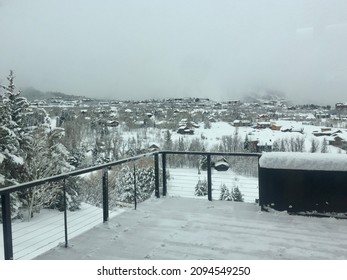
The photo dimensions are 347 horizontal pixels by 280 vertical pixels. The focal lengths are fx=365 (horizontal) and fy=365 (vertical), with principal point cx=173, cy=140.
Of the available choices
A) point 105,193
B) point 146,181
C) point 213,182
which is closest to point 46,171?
point 146,181

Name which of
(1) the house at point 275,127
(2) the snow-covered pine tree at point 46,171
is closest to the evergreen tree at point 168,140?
(1) the house at point 275,127

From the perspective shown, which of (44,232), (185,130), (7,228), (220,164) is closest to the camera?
(7,228)

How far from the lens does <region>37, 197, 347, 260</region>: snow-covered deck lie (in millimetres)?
3152

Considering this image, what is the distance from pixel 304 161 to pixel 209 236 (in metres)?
1.54

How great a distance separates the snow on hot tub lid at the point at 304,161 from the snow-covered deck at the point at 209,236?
0.58 meters

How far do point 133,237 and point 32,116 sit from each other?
18.3 m

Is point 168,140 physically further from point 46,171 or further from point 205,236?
point 205,236

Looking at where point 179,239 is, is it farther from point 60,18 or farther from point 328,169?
point 60,18

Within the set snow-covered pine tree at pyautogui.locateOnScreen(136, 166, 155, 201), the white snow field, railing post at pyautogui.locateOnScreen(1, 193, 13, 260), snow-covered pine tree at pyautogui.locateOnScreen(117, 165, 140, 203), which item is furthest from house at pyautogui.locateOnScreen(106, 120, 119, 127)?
railing post at pyautogui.locateOnScreen(1, 193, 13, 260)

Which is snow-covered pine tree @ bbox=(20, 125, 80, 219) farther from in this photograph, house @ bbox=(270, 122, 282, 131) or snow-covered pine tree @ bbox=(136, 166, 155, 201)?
house @ bbox=(270, 122, 282, 131)

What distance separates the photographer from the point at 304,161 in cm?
431

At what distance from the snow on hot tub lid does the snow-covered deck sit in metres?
0.58

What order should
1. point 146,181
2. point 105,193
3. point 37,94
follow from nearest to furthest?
1. point 105,193
2. point 146,181
3. point 37,94

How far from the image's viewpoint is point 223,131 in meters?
38.8
